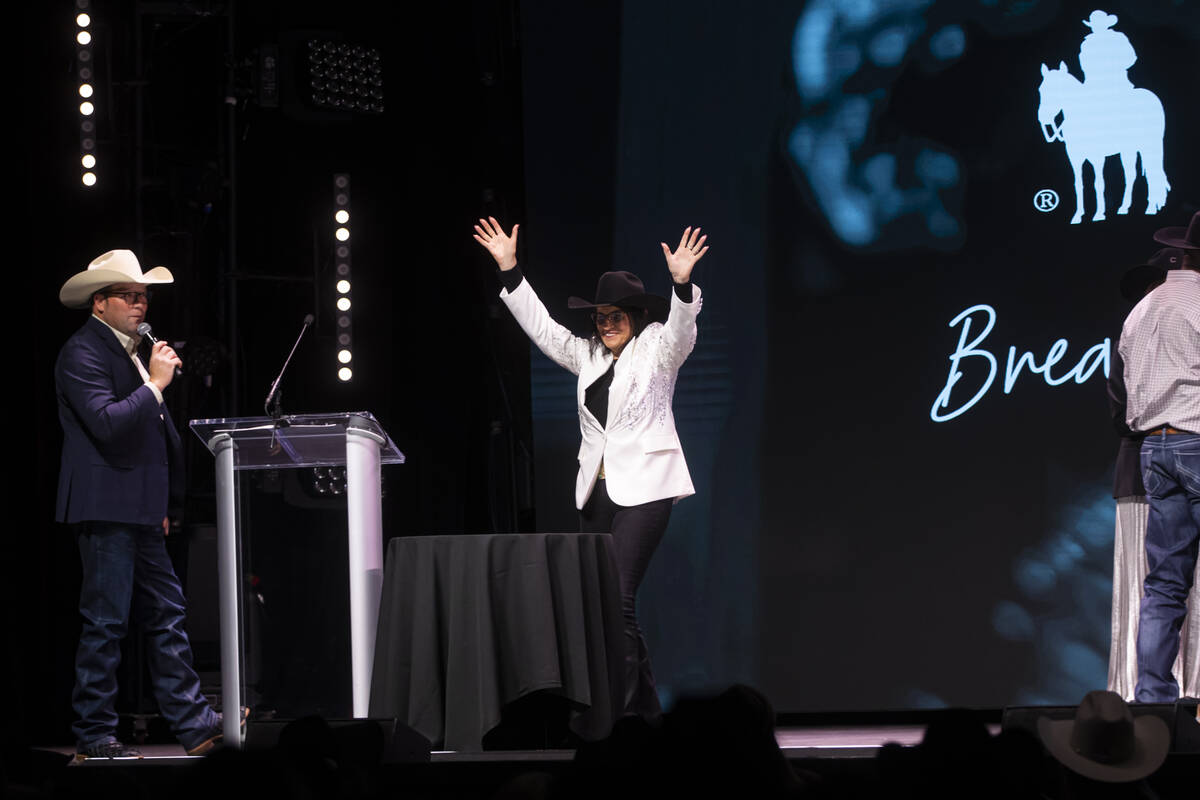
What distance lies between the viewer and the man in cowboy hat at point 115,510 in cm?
477

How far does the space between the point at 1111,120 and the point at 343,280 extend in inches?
141

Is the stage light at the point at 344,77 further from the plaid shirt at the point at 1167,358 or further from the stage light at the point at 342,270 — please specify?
the plaid shirt at the point at 1167,358

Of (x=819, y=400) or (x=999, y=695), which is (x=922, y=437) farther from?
(x=999, y=695)

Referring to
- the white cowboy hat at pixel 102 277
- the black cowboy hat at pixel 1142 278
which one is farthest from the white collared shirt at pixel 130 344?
the black cowboy hat at pixel 1142 278

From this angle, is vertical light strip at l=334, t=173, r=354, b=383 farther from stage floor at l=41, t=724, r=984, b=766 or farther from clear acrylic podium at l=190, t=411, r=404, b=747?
stage floor at l=41, t=724, r=984, b=766

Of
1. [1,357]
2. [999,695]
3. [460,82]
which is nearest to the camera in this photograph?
[1,357]

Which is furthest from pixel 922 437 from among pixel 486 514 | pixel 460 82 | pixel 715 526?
pixel 460 82

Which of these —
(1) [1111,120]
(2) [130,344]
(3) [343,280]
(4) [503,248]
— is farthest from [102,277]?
(1) [1111,120]

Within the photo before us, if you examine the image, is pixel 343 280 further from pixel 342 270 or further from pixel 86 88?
pixel 86 88

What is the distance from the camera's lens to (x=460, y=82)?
22.0 feet

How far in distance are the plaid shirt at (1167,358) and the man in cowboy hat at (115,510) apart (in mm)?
3474

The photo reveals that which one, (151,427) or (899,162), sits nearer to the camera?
(151,427)

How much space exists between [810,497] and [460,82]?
8.40ft

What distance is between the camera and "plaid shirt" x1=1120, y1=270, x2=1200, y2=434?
5.02 meters
